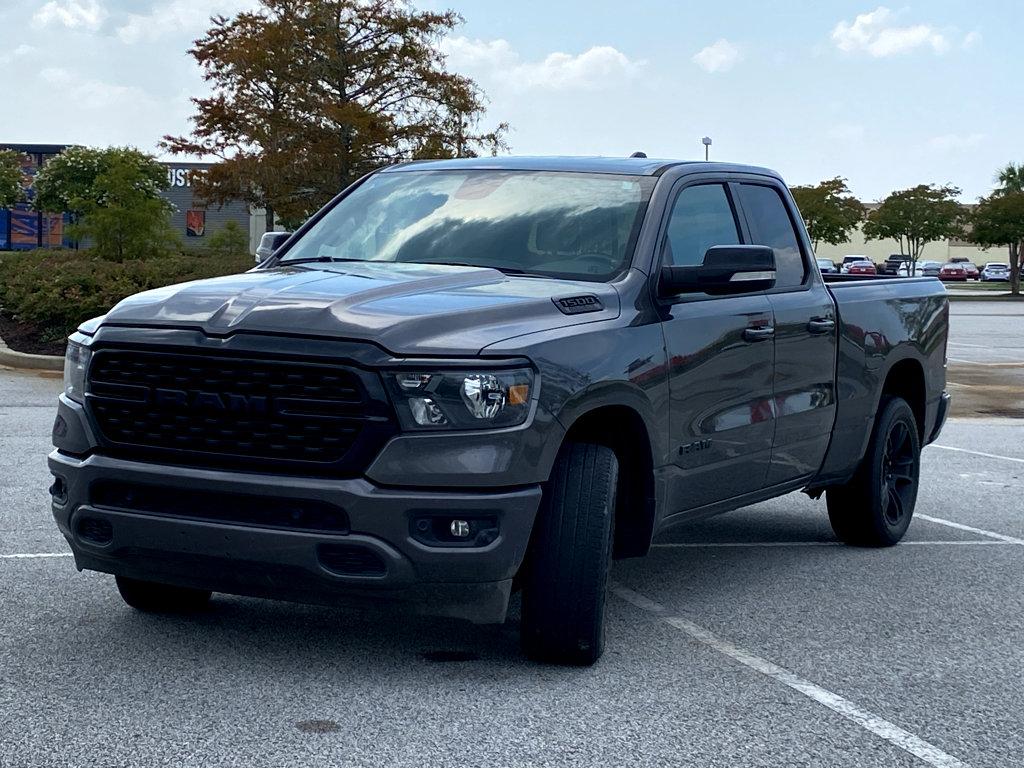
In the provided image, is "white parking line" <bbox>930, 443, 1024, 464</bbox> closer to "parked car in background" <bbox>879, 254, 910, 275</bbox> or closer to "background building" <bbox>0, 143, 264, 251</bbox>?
"parked car in background" <bbox>879, 254, 910, 275</bbox>

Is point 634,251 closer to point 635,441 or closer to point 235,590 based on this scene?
point 635,441

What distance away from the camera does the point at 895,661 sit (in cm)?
573

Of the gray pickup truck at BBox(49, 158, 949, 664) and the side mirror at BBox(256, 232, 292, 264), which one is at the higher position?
the side mirror at BBox(256, 232, 292, 264)

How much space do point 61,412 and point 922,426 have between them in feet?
16.7

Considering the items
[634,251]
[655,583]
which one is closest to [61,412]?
[634,251]

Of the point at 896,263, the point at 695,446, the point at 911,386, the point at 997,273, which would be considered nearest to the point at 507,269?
the point at 695,446

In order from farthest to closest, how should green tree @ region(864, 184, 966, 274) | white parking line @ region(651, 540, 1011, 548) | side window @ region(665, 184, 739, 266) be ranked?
green tree @ region(864, 184, 966, 274)
white parking line @ region(651, 540, 1011, 548)
side window @ region(665, 184, 739, 266)

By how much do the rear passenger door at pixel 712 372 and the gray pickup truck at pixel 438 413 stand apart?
0.01 m

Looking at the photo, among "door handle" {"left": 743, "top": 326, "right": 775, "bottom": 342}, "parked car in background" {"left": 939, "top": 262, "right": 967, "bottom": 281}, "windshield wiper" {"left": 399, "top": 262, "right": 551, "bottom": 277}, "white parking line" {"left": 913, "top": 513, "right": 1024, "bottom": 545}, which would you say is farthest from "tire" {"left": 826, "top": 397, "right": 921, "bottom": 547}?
"parked car in background" {"left": 939, "top": 262, "right": 967, "bottom": 281}

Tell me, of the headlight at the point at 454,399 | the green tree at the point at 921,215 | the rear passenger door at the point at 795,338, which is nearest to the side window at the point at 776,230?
the rear passenger door at the point at 795,338

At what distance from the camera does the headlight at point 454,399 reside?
4.89 metres

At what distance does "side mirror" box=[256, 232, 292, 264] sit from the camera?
701cm

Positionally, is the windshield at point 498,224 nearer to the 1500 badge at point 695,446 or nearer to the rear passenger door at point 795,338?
the 1500 badge at point 695,446

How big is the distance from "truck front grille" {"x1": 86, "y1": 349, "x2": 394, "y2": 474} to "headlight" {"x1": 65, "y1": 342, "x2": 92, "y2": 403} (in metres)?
0.22
